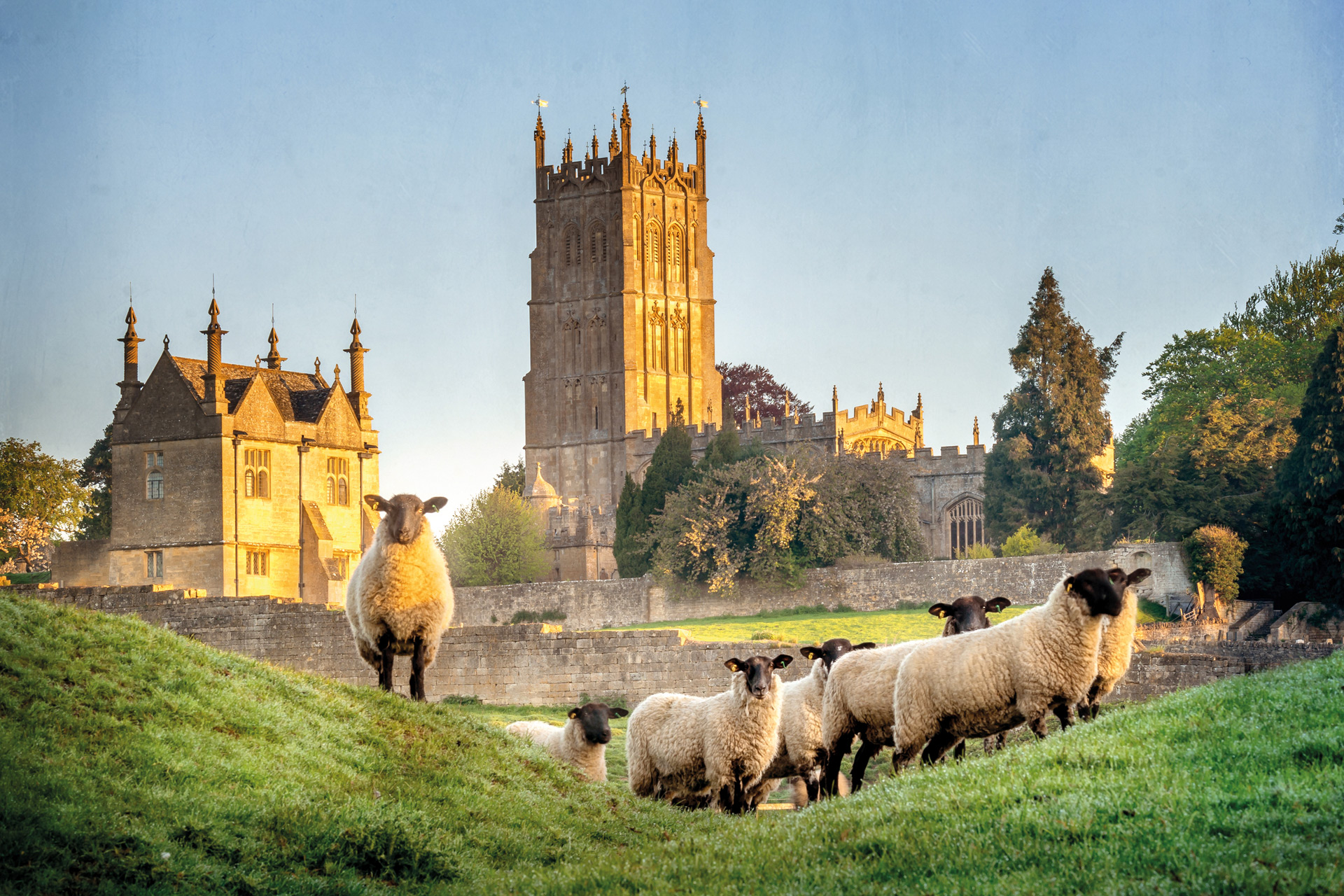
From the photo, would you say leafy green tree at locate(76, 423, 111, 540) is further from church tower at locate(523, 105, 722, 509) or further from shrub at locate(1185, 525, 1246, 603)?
shrub at locate(1185, 525, 1246, 603)

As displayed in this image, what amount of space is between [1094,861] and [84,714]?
23.2 ft

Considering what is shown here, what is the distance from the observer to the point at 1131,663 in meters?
27.1

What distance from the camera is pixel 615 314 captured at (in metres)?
98.4

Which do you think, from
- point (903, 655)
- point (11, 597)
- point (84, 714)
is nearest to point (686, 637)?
point (903, 655)

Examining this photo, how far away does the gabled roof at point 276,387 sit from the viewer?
183 feet

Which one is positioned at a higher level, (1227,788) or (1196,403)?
(1196,403)

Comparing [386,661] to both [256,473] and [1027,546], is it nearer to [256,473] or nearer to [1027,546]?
[1027,546]

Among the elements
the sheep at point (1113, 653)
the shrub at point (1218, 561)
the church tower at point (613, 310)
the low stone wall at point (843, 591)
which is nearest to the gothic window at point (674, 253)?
the church tower at point (613, 310)

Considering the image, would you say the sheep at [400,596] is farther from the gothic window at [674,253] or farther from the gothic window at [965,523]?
the gothic window at [674,253]

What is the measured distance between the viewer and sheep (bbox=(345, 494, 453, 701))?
47.2 ft

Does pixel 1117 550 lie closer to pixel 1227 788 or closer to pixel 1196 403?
pixel 1196 403

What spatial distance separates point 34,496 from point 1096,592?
58.0m

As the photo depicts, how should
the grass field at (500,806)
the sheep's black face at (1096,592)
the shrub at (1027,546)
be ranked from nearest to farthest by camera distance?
the grass field at (500,806)
the sheep's black face at (1096,592)
the shrub at (1027,546)

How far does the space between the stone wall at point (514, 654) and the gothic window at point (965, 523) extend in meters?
41.6
